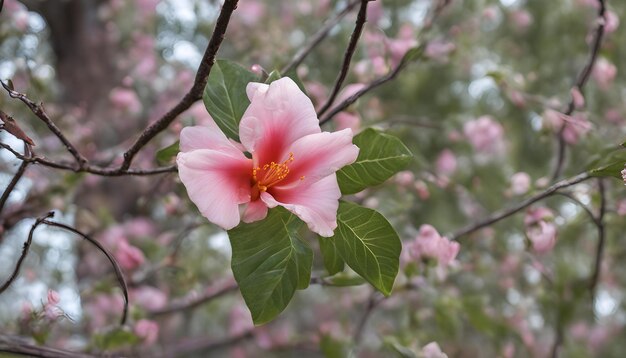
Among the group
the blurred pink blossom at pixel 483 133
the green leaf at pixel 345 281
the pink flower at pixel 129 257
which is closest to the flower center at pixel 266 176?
the green leaf at pixel 345 281

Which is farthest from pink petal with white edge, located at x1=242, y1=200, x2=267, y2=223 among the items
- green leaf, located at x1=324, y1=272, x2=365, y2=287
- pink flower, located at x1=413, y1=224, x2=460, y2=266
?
pink flower, located at x1=413, y1=224, x2=460, y2=266

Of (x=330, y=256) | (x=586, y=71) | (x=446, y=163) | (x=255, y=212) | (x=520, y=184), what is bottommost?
(x=446, y=163)

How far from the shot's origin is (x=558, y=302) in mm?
1222

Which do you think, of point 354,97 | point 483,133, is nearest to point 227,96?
point 354,97

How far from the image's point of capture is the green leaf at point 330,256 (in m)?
0.61

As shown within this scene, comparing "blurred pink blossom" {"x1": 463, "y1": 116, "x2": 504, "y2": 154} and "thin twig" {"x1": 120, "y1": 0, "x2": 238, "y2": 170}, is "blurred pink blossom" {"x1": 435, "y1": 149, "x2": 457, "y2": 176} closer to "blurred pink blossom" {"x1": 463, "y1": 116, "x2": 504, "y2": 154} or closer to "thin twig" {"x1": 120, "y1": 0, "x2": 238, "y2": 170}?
"blurred pink blossom" {"x1": 463, "y1": 116, "x2": 504, "y2": 154}

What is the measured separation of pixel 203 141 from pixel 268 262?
123 mm

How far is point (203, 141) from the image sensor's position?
0.54 meters

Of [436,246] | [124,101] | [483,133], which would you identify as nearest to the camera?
[436,246]

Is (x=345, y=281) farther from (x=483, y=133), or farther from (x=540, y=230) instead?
(x=483, y=133)

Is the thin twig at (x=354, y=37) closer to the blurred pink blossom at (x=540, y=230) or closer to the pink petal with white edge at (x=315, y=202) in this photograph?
the pink petal with white edge at (x=315, y=202)

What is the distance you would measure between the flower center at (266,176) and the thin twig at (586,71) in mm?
554

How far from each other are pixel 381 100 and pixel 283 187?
178 cm

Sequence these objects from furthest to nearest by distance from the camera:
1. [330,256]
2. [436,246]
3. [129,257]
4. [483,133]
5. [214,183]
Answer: [483,133] < [129,257] < [436,246] < [330,256] < [214,183]
